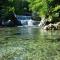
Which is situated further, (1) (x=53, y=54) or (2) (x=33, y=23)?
(2) (x=33, y=23)

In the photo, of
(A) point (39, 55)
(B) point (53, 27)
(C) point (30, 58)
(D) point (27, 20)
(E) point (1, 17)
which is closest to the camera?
(C) point (30, 58)

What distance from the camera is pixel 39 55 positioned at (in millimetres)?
14359

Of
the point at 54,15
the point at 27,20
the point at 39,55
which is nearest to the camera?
the point at 39,55

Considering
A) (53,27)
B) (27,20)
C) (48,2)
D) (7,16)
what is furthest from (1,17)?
(53,27)

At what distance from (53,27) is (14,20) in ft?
46.8

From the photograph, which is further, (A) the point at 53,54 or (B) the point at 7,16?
(B) the point at 7,16

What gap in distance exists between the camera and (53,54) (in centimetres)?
1463

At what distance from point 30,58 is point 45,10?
101ft

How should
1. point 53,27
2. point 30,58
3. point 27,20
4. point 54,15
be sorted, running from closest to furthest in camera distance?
point 30,58 < point 53,27 < point 54,15 < point 27,20

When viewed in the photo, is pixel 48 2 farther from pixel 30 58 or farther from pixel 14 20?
pixel 30 58

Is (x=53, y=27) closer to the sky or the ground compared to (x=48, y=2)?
→ closer to the ground

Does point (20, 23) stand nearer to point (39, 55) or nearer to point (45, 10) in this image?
point (45, 10)

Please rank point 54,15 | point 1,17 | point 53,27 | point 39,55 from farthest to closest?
point 1,17
point 54,15
point 53,27
point 39,55

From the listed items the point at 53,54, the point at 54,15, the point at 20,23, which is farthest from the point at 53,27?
the point at 53,54
